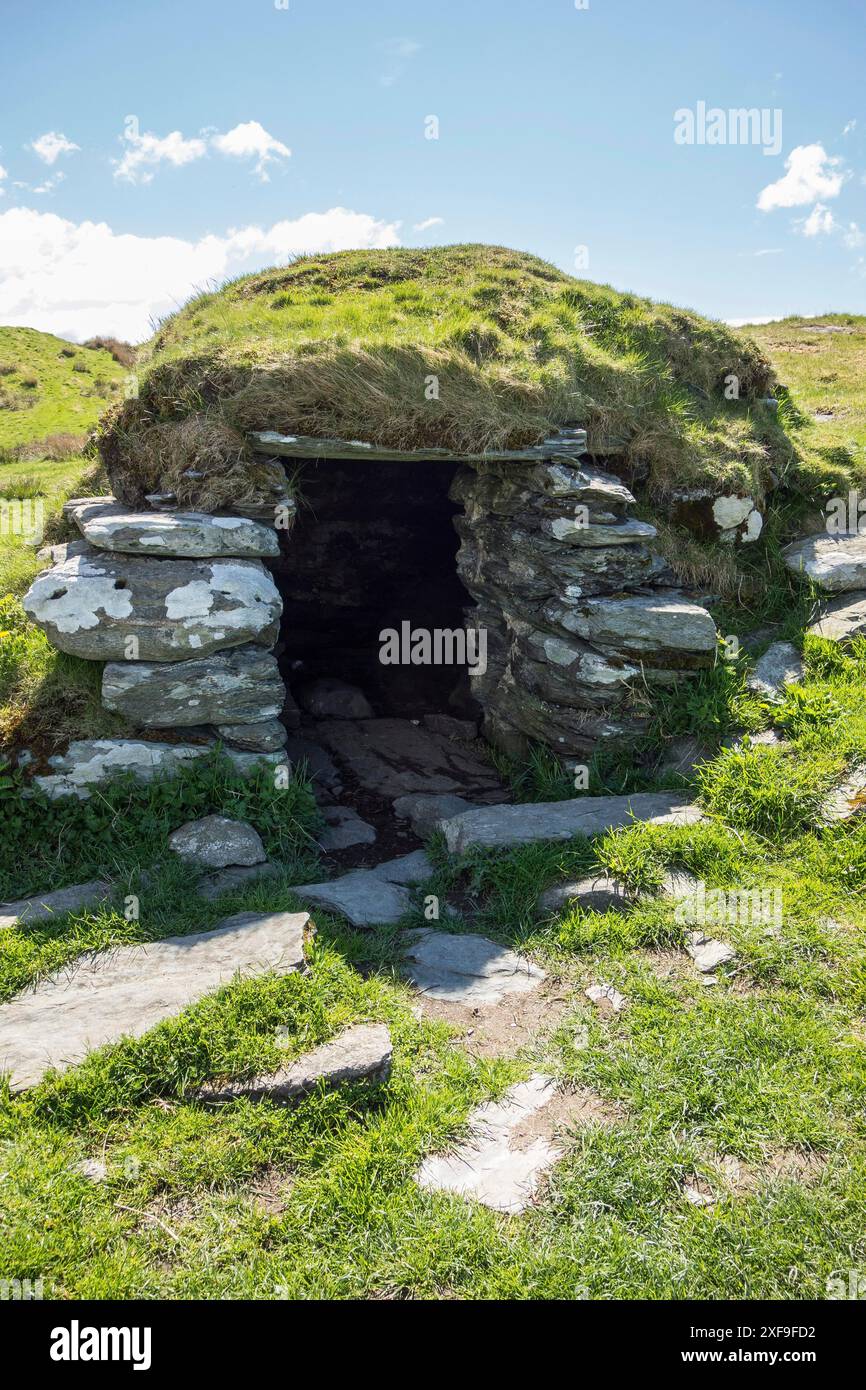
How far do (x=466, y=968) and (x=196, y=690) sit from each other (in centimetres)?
331

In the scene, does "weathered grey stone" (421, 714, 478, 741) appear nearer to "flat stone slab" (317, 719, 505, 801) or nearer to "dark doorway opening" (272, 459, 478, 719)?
"flat stone slab" (317, 719, 505, 801)

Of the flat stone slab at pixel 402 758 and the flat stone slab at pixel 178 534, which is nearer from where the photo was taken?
the flat stone slab at pixel 178 534

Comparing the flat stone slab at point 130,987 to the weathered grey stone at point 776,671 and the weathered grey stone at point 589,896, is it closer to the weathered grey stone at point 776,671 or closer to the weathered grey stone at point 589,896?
the weathered grey stone at point 589,896

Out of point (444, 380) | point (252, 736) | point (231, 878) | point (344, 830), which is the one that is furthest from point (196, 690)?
point (444, 380)

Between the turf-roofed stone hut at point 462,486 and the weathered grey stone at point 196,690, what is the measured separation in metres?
0.02

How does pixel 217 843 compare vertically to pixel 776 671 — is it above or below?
below

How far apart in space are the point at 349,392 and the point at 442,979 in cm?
521

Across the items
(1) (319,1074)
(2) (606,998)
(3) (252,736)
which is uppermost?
(3) (252,736)

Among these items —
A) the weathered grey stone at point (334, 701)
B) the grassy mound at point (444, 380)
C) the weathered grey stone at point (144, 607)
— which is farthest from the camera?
the weathered grey stone at point (334, 701)

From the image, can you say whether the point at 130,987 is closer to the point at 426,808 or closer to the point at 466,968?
the point at 466,968

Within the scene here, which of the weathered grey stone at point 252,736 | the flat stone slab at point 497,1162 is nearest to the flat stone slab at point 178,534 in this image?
the weathered grey stone at point 252,736

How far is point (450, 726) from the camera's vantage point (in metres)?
10.2

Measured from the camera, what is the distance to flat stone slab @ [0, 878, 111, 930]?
580cm

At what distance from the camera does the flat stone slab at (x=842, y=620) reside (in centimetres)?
804
